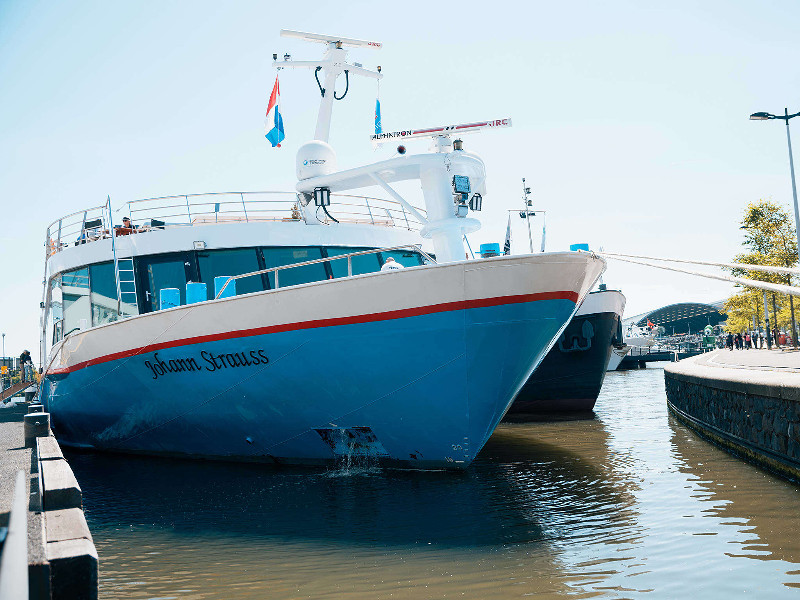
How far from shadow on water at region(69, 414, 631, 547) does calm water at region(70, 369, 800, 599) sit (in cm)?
3

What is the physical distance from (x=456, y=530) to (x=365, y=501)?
149cm

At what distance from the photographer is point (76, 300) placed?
12359 mm

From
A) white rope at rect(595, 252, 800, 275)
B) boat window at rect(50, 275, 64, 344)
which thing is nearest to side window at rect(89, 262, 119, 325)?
boat window at rect(50, 275, 64, 344)

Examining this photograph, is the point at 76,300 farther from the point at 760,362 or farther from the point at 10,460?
the point at 760,362

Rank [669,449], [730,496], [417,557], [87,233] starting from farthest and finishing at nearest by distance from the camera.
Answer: [87,233] < [669,449] < [730,496] < [417,557]

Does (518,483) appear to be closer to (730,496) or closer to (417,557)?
(730,496)

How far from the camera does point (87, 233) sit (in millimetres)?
13188

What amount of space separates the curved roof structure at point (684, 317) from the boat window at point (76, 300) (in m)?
74.6

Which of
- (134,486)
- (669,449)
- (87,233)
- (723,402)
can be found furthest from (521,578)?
(87,233)

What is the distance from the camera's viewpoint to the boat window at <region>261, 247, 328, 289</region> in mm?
10797

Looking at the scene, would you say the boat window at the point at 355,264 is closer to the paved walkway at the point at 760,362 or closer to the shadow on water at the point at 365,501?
the shadow on water at the point at 365,501

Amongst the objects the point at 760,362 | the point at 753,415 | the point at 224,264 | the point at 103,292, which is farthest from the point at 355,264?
the point at 760,362

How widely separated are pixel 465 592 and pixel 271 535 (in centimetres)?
232

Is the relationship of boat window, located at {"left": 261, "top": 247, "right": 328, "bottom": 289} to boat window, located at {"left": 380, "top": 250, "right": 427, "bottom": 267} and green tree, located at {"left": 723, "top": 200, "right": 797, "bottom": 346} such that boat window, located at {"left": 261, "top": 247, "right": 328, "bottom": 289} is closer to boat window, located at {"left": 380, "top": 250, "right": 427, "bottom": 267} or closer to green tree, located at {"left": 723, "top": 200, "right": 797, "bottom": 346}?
boat window, located at {"left": 380, "top": 250, "right": 427, "bottom": 267}
